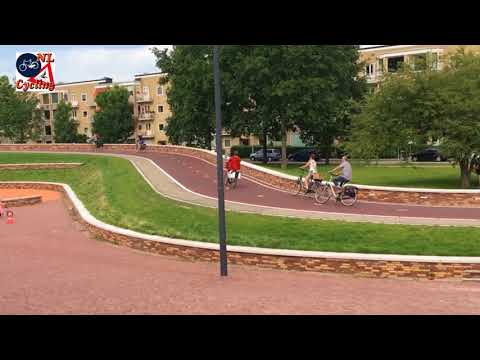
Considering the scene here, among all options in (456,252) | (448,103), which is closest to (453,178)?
(448,103)

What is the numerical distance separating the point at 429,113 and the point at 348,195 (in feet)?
20.2

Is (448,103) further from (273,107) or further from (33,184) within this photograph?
(33,184)

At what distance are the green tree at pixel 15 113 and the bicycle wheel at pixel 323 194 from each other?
5849 centimetres

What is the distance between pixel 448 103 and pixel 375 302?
13.7 m

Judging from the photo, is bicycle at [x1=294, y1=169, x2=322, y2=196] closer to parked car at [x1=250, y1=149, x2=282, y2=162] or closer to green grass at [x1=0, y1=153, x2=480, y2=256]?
green grass at [x1=0, y1=153, x2=480, y2=256]

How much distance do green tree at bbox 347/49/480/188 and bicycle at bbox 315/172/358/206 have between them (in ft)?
15.2

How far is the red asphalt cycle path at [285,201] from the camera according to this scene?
15.3 meters

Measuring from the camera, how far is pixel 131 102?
7612cm

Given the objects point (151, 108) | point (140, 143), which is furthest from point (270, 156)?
point (151, 108)

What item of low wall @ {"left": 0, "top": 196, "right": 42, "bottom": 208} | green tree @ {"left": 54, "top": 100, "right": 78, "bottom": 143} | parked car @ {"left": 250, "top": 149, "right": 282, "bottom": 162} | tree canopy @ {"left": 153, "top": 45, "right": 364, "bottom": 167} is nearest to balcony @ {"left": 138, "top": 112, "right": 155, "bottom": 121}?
green tree @ {"left": 54, "top": 100, "right": 78, "bottom": 143}

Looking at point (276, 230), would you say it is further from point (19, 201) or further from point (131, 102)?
point (131, 102)

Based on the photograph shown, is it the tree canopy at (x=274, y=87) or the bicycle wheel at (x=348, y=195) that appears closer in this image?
the bicycle wheel at (x=348, y=195)

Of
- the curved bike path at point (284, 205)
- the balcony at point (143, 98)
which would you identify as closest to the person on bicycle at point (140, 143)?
the curved bike path at point (284, 205)

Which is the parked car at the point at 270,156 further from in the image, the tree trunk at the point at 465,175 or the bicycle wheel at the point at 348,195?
the bicycle wheel at the point at 348,195
